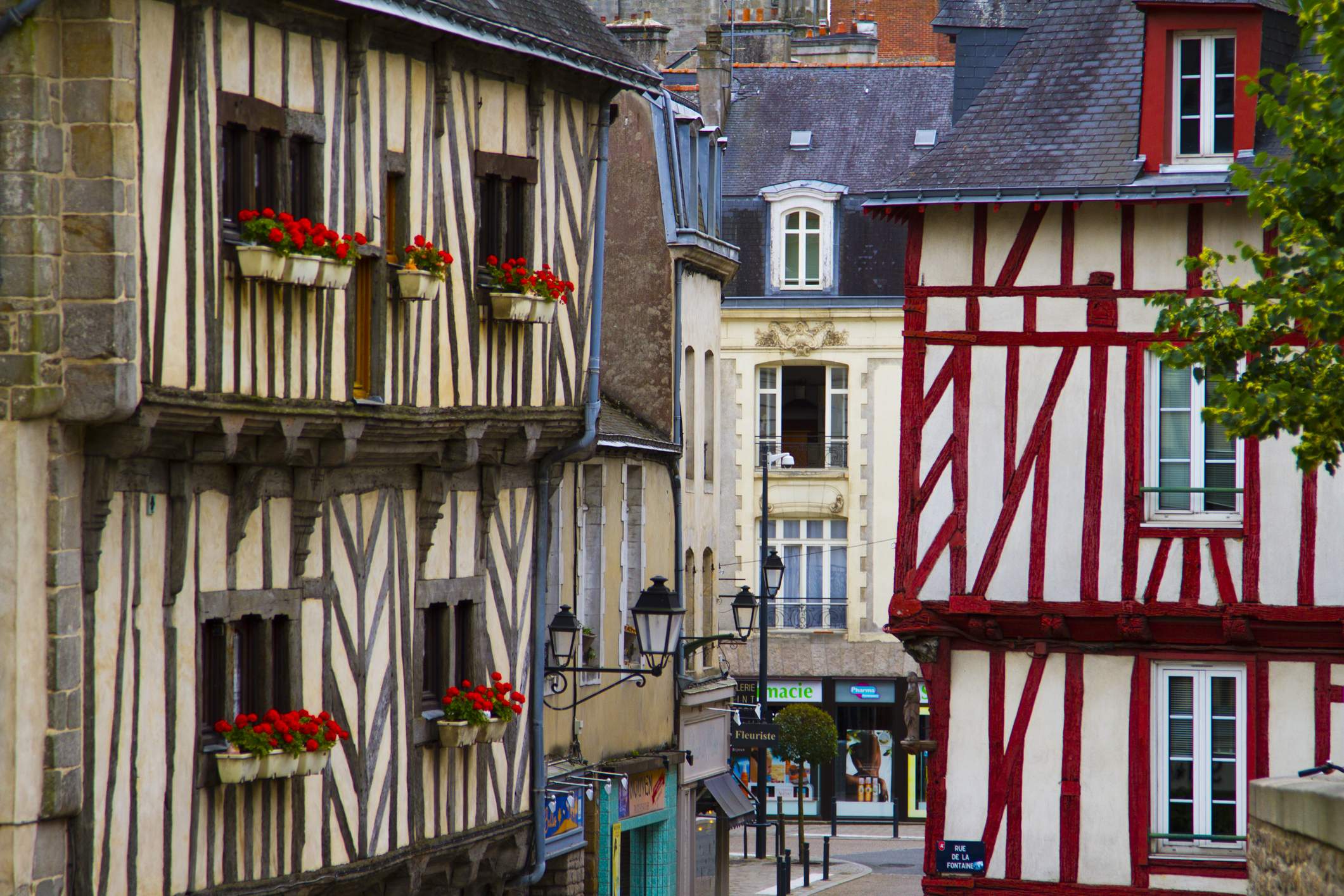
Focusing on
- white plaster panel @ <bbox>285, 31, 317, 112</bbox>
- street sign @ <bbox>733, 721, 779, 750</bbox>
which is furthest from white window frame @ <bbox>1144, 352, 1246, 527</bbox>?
street sign @ <bbox>733, 721, 779, 750</bbox>

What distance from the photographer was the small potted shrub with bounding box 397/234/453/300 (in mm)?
14195

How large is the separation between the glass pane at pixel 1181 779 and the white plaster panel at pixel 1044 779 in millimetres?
805

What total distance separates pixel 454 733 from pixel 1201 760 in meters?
5.71

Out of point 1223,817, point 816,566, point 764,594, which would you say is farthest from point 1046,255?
point 816,566

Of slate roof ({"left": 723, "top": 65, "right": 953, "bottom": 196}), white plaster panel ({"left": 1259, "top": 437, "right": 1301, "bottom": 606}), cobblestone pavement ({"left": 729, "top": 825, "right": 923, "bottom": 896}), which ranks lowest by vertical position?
cobblestone pavement ({"left": 729, "top": 825, "right": 923, "bottom": 896})

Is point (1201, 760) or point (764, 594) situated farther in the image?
point (764, 594)

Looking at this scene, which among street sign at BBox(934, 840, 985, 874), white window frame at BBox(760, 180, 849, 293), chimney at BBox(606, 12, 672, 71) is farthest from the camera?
white window frame at BBox(760, 180, 849, 293)

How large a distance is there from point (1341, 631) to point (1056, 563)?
2.12m

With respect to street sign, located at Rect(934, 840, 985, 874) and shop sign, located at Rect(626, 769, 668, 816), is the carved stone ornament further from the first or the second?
street sign, located at Rect(934, 840, 985, 874)

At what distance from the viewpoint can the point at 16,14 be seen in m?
11.0

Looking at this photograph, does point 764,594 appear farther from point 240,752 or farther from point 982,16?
point 240,752

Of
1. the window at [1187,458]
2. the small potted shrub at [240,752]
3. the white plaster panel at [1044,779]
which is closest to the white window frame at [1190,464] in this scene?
the window at [1187,458]

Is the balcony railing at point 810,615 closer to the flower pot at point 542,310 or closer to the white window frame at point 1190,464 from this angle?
the white window frame at point 1190,464

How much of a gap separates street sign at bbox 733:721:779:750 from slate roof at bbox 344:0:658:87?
34.5ft
